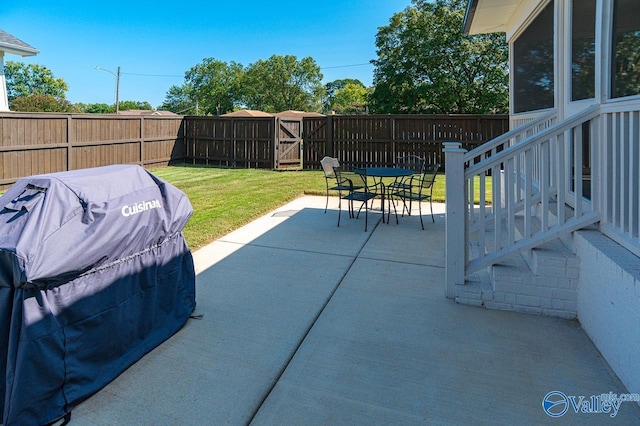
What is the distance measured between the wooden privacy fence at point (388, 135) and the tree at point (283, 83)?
29.6 meters

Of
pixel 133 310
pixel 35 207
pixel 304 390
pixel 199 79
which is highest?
pixel 199 79

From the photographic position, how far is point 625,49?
2.48 m

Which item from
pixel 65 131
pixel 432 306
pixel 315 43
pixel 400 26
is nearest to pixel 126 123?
pixel 65 131

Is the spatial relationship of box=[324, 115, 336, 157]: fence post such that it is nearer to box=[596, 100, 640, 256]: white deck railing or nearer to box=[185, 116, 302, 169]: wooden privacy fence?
box=[185, 116, 302, 169]: wooden privacy fence

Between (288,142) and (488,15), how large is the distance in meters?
7.92

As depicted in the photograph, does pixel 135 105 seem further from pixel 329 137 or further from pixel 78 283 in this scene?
pixel 78 283

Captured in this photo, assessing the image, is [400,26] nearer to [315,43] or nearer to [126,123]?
[126,123]

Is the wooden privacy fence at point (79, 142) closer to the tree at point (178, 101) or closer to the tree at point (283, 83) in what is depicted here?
the tree at point (283, 83)

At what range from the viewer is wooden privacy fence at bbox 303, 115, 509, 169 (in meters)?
11.4

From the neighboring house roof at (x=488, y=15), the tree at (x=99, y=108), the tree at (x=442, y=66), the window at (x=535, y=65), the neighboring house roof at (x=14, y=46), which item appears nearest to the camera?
the window at (x=535, y=65)

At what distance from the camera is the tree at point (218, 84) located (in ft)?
147

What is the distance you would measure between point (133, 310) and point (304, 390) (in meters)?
1.12

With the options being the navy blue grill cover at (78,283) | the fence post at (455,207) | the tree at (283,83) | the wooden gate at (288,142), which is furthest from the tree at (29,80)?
the fence post at (455,207)

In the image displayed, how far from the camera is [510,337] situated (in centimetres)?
264
